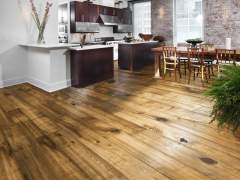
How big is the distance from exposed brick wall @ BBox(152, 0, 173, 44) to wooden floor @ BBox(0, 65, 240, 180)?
504cm

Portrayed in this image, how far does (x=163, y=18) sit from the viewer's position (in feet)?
29.8

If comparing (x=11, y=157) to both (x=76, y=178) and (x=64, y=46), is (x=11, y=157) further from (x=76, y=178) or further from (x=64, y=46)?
(x=64, y=46)

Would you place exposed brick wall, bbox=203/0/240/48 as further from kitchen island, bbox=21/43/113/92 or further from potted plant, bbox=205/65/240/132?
potted plant, bbox=205/65/240/132

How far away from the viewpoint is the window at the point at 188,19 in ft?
26.1

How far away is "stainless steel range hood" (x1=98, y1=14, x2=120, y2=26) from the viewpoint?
900 centimetres

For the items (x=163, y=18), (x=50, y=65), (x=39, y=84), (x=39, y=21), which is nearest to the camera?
(x=50, y=65)

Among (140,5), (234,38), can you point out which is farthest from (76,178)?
(140,5)

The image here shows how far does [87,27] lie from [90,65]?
3.75m

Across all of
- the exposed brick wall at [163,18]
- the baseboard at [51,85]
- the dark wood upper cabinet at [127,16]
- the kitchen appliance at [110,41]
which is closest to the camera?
the baseboard at [51,85]

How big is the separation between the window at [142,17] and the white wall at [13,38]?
5.11 m

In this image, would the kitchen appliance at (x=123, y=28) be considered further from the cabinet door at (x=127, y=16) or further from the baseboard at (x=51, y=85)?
the baseboard at (x=51, y=85)

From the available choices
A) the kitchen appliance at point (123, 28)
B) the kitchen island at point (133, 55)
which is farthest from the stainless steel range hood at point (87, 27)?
the kitchen island at point (133, 55)

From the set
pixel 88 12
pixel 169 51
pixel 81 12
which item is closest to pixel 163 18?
pixel 88 12

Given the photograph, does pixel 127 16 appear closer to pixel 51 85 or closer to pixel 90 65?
pixel 90 65
